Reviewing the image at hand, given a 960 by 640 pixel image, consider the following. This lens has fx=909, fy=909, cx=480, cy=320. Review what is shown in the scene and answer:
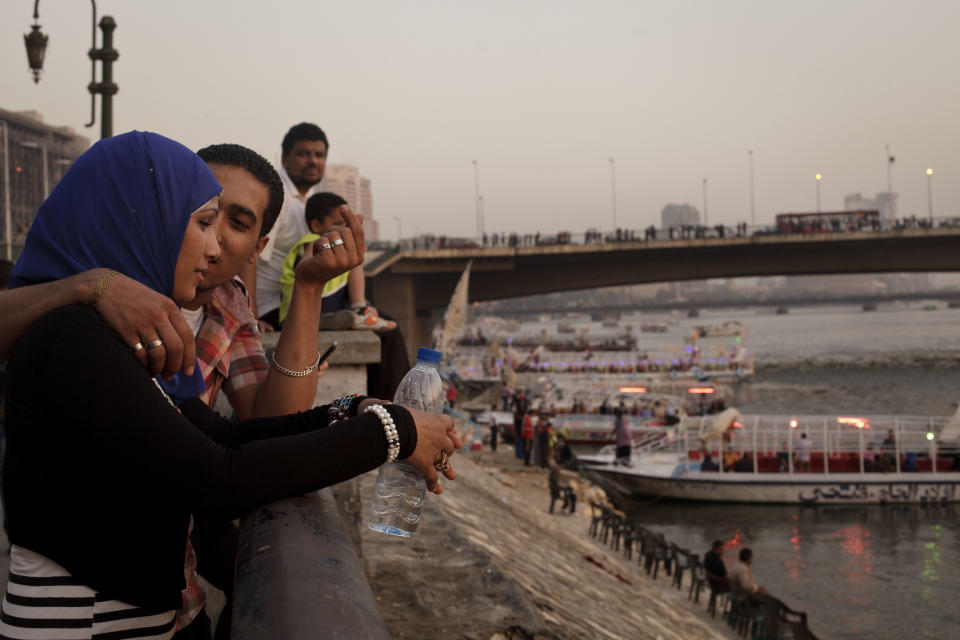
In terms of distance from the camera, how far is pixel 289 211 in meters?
5.37

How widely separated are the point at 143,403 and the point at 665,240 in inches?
1790

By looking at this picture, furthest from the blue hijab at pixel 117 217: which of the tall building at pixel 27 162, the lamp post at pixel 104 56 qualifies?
the tall building at pixel 27 162

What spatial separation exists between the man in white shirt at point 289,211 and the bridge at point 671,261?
38895 mm

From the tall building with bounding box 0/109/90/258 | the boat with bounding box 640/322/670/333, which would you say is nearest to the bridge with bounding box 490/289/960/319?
the boat with bounding box 640/322/670/333

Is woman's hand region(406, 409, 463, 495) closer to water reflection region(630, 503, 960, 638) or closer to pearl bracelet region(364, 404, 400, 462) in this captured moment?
pearl bracelet region(364, 404, 400, 462)

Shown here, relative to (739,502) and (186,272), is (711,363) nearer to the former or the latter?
(739,502)

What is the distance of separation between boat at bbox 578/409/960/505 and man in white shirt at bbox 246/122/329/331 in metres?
19.8

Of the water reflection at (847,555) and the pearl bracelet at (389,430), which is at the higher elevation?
the pearl bracelet at (389,430)

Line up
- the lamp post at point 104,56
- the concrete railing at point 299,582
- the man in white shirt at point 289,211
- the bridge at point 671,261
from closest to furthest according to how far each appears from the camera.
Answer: the concrete railing at point 299,582 → the man in white shirt at point 289,211 → the lamp post at point 104,56 → the bridge at point 671,261

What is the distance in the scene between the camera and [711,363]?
56.1 meters

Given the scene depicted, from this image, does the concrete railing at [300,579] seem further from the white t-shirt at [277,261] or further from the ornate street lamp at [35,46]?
the ornate street lamp at [35,46]

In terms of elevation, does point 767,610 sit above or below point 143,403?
below

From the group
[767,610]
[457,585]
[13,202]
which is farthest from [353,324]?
[13,202]

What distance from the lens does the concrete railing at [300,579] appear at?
1.34 metres
